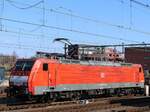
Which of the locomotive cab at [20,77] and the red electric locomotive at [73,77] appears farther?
the red electric locomotive at [73,77]

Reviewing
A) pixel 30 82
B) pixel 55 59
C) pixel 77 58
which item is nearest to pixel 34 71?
pixel 30 82

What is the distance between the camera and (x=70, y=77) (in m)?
29.2

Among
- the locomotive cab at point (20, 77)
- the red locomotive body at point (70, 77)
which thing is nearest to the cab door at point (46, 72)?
the red locomotive body at point (70, 77)

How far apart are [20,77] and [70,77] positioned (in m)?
4.69

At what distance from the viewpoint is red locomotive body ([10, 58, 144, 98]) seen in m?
25.6

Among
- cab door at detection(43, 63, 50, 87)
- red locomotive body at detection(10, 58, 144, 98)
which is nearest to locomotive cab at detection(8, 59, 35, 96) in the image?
red locomotive body at detection(10, 58, 144, 98)

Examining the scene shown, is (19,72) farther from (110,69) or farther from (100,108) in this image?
(110,69)

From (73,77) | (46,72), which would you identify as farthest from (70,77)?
(46,72)

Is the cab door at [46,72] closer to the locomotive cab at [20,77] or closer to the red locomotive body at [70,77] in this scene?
the red locomotive body at [70,77]

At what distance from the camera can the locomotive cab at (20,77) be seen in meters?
25.2

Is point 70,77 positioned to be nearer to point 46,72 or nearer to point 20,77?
point 46,72

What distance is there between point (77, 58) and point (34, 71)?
7.17 m

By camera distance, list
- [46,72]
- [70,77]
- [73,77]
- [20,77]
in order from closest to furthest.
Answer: [20,77] → [46,72] → [70,77] → [73,77]

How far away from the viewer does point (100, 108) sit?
23.4 meters
